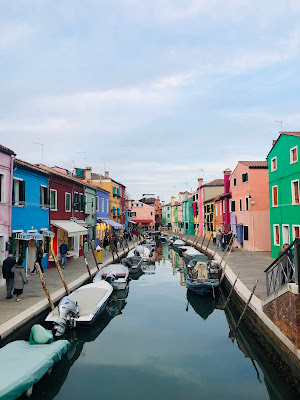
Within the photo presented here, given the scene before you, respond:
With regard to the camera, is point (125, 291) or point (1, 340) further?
point (125, 291)

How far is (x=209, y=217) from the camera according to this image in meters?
48.0

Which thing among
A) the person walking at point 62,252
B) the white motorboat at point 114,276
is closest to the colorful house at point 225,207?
the white motorboat at point 114,276

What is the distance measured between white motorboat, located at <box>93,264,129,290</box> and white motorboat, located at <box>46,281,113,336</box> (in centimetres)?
384

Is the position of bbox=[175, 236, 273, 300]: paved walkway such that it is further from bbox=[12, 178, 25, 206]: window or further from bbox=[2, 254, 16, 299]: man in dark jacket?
bbox=[12, 178, 25, 206]: window

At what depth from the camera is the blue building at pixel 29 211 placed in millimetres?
17453

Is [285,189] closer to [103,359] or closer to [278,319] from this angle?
[278,319]

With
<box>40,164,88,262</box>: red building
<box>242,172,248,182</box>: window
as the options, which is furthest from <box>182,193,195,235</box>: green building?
<box>40,164,88,262</box>: red building

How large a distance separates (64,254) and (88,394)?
48.3 ft

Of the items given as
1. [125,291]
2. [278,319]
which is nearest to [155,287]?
[125,291]

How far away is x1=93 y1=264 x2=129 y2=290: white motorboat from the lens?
18.9m

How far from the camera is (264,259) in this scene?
24359 mm

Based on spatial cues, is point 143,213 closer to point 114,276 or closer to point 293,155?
point 293,155

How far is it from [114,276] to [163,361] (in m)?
10.2

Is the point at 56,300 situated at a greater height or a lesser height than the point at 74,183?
lesser
